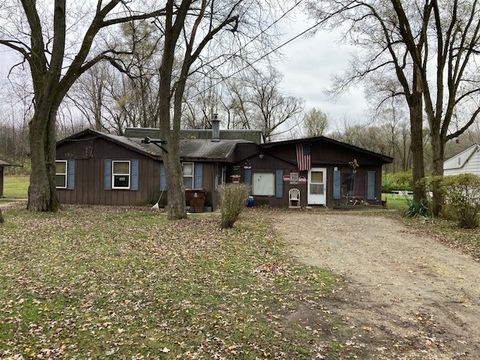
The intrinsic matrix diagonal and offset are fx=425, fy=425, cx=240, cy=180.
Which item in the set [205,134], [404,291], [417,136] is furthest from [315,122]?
[404,291]

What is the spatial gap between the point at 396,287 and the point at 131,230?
22.2 ft

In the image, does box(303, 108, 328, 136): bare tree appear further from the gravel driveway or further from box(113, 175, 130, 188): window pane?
the gravel driveway

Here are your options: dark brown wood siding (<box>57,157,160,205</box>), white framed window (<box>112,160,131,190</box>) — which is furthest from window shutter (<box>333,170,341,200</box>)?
white framed window (<box>112,160,131,190</box>)

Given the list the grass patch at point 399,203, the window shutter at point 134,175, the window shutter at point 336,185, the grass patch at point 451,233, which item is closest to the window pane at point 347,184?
the window shutter at point 336,185

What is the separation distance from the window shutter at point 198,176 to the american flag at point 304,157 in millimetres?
4777

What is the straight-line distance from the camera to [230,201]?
1057 cm

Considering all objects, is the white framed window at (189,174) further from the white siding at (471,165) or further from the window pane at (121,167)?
the white siding at (471,165)

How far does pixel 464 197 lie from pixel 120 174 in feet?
46.0

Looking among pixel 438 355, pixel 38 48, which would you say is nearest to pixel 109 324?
pixel 438 355

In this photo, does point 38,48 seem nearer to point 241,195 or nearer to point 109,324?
point 241,195

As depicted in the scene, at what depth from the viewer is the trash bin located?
1741 centimetres

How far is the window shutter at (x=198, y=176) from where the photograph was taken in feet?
62.6

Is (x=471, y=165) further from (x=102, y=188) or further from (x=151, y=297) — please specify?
(x=151, y=297)

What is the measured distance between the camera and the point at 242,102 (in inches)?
1710
